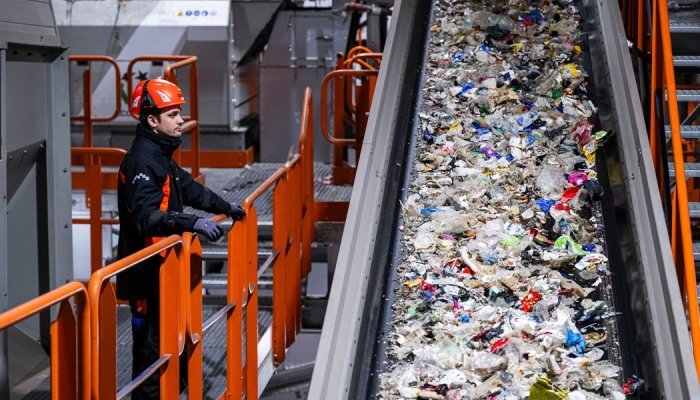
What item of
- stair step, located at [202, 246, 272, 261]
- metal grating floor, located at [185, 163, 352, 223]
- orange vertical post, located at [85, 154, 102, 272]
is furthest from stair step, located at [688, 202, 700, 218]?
orange vertical post, located at [85, 154, 102, 272]

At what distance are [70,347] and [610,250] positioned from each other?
2.65m

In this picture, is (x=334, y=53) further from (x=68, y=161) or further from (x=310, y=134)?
(x=68, y=161)

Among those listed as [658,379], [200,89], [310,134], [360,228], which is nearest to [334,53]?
[200,89]

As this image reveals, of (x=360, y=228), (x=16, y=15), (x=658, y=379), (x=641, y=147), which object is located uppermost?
(x=16, y=15)

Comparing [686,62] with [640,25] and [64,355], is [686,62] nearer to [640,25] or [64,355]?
[640,25]

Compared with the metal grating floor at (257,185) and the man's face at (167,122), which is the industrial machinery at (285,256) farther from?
the man's face at (167,122)

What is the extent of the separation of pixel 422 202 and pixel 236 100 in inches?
242

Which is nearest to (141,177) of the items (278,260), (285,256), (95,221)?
(278,260)

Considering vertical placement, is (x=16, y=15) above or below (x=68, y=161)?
above

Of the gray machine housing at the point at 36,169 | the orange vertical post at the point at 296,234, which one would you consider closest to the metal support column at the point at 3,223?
the gray machine housing at the point at 36,169

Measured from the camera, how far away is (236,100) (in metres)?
10.7

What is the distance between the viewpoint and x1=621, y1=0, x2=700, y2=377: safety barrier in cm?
343

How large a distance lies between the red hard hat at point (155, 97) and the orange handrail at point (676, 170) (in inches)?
84.8

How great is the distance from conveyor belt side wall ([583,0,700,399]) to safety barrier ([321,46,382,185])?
2.01 metres
